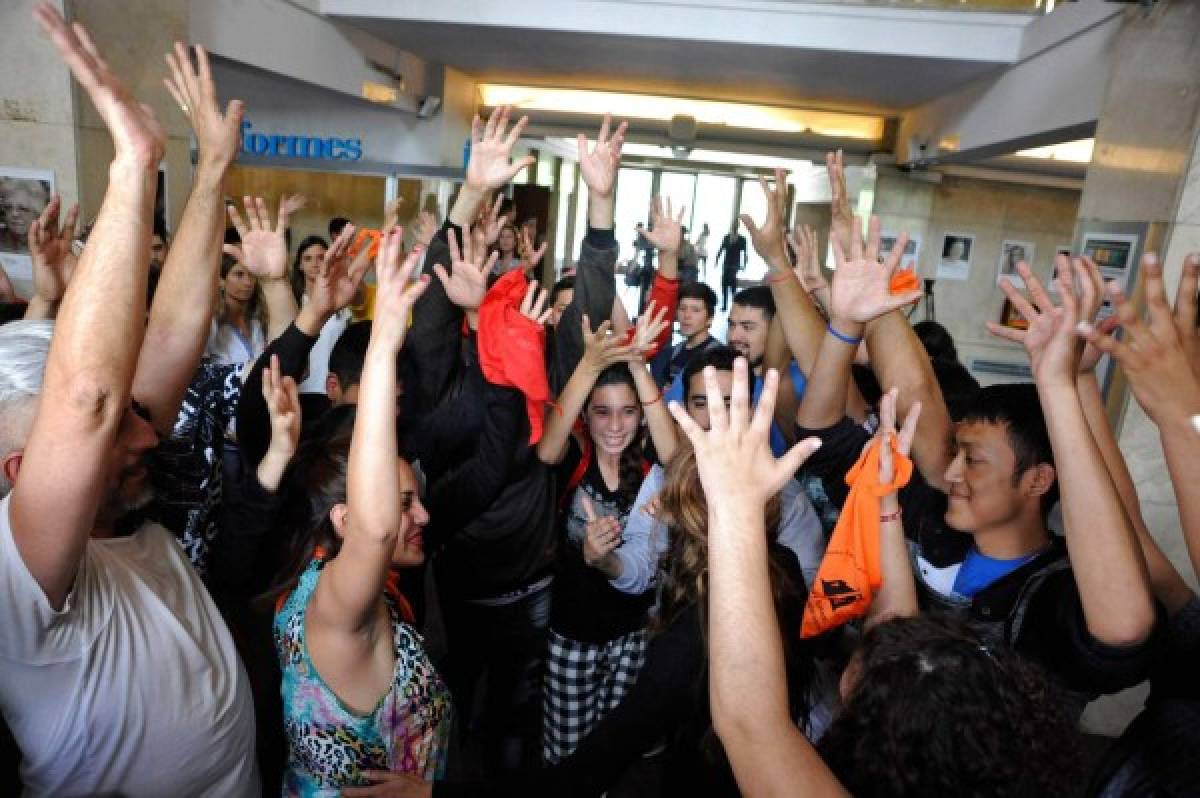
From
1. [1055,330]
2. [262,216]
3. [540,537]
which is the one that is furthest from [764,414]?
[262,216]

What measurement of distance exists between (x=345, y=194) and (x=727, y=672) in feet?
21.5

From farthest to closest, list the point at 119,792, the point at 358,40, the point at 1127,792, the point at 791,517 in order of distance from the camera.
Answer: the point at 358,40 < the point at 791,517 < the point at 1127,792 < the point at 119,792

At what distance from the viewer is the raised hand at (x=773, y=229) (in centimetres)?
249

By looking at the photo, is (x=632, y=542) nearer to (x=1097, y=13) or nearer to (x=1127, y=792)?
(x=1127, y=792)

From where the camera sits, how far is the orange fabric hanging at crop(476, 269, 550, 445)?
2.10 metres

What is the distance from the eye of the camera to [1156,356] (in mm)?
1282

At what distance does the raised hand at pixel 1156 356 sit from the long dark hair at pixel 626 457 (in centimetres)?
151

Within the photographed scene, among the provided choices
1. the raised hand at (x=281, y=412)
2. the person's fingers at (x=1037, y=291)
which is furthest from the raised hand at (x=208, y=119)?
the person's fingers at (x=1037, y=291)

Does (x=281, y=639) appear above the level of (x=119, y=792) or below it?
above

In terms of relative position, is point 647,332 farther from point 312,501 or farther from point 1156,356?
point 1156,356

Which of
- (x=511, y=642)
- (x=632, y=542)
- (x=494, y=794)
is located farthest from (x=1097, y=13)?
(x=494, y=794)

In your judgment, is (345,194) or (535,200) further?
(535,200)

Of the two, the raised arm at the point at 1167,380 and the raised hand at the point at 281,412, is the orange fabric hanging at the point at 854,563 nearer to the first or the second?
the raised arm at the point at 1167,380

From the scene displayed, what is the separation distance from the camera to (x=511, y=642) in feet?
8.35
